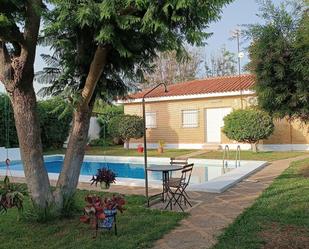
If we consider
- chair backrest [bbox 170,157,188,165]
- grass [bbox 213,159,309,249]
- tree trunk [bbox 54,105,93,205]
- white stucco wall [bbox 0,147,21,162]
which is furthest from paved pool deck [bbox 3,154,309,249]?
→ white stucco wall [bbox 0,147,21,162]

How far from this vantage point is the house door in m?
24.1

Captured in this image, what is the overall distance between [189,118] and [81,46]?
60.2ft

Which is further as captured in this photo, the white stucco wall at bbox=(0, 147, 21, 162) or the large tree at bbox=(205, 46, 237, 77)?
the large tree at bbox=(205, 46, 237, 77)

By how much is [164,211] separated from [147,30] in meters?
4.09

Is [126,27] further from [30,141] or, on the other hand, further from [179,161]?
[179,161]

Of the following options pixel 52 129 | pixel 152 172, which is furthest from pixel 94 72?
pixel 52 129

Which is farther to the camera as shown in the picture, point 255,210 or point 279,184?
point 279,184

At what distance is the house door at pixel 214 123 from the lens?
2411cm

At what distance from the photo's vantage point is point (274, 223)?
7.03 metres

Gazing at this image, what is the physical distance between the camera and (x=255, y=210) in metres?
7.99

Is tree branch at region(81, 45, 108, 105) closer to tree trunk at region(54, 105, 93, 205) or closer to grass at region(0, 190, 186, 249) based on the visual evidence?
tree trunk at region(54, 105, 93, 205)

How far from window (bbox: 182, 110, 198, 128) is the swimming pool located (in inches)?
244

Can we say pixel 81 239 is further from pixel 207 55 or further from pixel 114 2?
pixel 207 55

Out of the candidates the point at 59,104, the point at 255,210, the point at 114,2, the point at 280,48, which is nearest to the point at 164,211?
the point at 255,210
